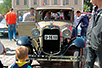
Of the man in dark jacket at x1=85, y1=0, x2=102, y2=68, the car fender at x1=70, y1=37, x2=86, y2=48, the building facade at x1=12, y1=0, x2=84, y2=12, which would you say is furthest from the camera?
the building facade at x1=12, y1=0, x2=84, y2=12

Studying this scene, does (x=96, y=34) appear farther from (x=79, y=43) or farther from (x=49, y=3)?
(x=49, y=3)

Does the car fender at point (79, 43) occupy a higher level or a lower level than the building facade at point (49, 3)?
lower

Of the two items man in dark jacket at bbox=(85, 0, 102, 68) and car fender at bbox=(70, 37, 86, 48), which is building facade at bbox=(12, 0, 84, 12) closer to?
car fender at bbox=(70, 37, 86, 48)

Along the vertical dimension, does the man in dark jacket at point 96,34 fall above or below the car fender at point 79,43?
above

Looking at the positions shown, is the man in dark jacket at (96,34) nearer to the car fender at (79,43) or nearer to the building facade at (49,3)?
the car fender at (79,43)

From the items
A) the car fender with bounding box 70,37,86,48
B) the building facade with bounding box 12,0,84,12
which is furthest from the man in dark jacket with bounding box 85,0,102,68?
the building facade with bounding box 12,0,84,12

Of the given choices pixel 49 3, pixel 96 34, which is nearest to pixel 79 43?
pixel 96 34

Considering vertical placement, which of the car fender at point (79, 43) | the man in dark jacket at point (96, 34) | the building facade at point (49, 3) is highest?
the building facade at point (49, 3)

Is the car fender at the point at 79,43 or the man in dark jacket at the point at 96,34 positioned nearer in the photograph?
the man in dark jacket at the point at 96,34

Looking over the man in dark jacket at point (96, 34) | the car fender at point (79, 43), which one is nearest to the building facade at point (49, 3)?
the car fender at point (79, 43)

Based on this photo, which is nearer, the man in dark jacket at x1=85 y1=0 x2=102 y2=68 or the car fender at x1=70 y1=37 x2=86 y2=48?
the man in dark jacket at x1=85 y1=0 x2=102 y2=68

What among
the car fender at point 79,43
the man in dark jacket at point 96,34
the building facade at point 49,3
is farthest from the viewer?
the building facade at point 49,3

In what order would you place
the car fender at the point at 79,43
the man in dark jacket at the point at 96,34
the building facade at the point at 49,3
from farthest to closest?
the building facade at the point at 49,3, the car fender at the point at 79,43, the man in dark jacket at the point at 96,34

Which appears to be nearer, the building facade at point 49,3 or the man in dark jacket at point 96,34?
the man in dark jacket at point 96,34
